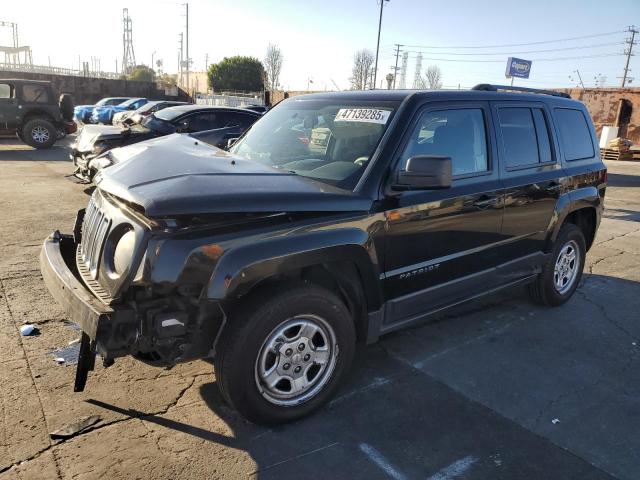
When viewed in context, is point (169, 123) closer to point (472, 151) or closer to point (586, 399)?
point (472, 151)

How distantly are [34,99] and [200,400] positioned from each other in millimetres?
16194

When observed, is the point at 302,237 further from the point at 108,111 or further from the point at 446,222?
the point at 108,111

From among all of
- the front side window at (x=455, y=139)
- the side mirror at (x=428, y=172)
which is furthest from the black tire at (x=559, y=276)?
the side mirror at (x=428, y=172)

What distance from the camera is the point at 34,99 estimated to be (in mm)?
15969

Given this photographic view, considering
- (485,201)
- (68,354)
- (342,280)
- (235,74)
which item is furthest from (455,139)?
(235,74)

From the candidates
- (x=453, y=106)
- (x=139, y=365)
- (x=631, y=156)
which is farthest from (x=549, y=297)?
(x=631, y=156)

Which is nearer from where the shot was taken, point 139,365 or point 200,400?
point 200,400

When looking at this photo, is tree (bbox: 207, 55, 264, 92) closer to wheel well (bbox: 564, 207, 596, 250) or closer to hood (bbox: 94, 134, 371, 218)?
wheel well (bbox: 564, 207, 596, 250)

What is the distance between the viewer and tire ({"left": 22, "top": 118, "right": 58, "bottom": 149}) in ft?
52.3

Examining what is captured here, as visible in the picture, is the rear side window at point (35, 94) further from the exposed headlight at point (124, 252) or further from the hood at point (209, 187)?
the exposed headlight at point (124, 252)

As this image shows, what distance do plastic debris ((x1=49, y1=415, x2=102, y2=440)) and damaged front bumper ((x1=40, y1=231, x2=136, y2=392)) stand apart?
0.18 metres

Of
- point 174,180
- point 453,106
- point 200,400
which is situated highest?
point 453,106

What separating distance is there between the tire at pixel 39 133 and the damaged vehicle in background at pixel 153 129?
7.09 m

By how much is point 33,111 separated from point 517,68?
39.6m
